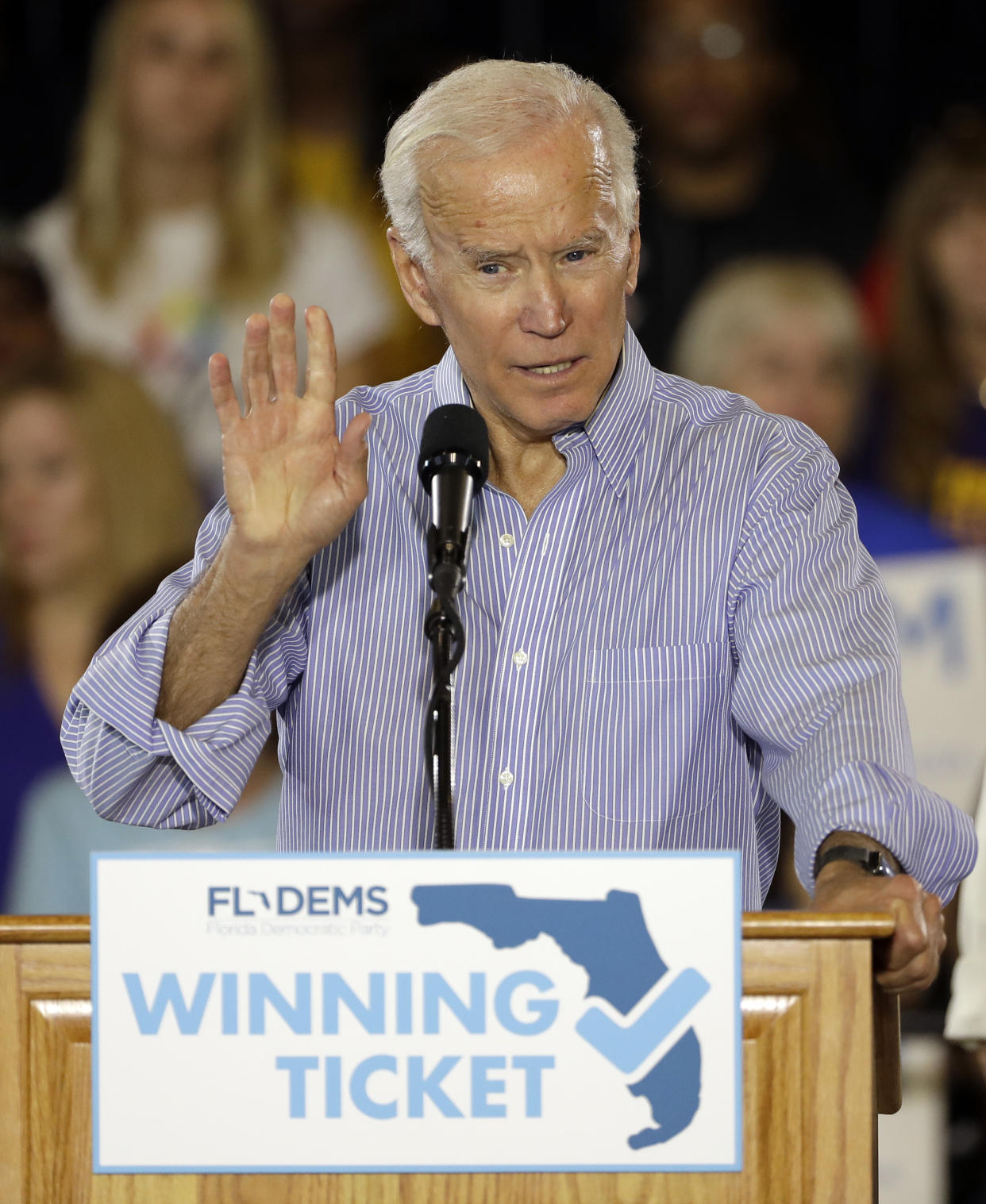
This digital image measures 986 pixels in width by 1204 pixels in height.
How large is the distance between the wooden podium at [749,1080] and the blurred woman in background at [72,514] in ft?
9.78

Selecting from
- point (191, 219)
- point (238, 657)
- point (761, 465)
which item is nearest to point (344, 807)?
point (238, 657)

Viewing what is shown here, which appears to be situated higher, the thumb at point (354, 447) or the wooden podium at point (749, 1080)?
the thumb at point (354, 447)

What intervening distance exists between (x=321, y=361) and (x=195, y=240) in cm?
263

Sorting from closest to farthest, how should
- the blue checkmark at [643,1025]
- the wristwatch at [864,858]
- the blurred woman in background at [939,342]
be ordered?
the blue checkmark at [643,1025] < the wristwatch at [864,858] < the blurred woman in background at [939,342]

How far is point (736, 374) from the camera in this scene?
400cm

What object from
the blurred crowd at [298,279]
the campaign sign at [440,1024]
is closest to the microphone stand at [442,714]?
the campaign sign at [440,1024]

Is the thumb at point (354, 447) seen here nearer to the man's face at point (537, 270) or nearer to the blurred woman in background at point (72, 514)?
the man's face at point (537, 270)

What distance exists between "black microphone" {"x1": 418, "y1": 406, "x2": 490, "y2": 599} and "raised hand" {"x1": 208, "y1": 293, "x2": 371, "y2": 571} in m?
0.10

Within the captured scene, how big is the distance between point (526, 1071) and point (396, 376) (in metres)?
3.06

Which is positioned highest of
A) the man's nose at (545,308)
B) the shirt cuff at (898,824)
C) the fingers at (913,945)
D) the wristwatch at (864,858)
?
the man's nose at (545,308)

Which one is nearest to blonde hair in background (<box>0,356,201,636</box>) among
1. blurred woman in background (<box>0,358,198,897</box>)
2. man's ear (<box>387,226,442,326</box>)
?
blurred woman in background (<box>0,358,198,897</box>)

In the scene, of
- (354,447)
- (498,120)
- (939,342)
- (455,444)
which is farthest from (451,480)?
(939,342)

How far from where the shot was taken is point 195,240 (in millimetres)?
4086

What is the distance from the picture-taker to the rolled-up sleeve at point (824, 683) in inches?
56.8
